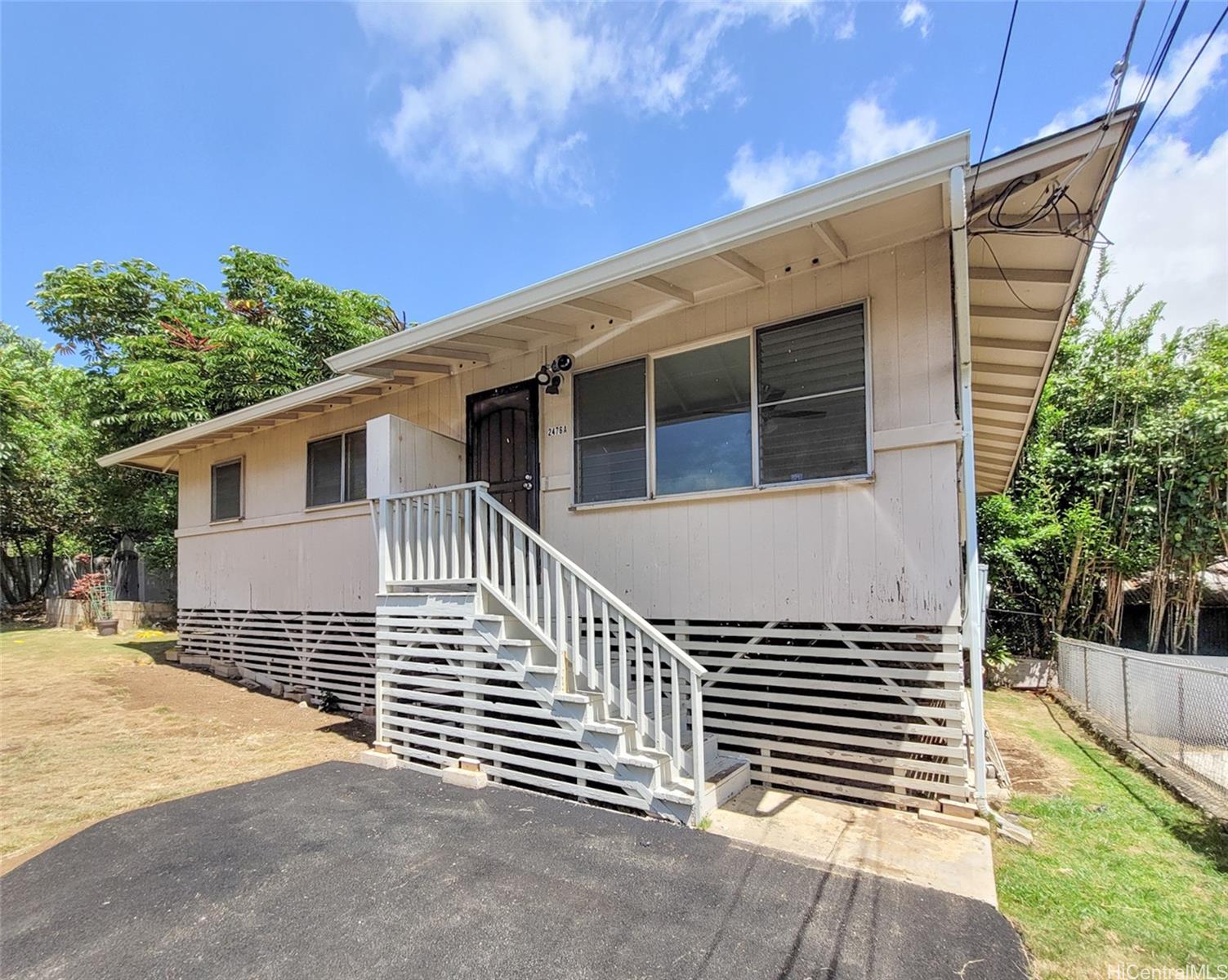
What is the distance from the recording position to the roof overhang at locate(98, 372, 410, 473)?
20.7 ft

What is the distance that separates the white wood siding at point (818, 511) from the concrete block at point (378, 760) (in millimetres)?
2095

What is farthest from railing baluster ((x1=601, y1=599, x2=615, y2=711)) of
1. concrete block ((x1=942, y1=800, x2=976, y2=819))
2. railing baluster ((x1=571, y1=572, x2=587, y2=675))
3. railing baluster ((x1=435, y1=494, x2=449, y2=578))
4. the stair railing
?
concrete block ((x1=942, y1=800, x2=976, y2=819))

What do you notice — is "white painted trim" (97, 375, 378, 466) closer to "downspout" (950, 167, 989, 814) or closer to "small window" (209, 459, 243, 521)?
"small window" (209, 459, 243, 521)

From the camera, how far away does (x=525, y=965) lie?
2.16 metres

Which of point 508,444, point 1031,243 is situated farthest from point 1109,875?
point 508,444

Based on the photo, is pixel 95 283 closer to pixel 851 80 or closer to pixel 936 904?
pixel 851 80

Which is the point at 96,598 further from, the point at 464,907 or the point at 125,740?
the point at 464,907

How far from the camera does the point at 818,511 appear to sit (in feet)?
12.6

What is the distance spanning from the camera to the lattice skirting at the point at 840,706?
347cm

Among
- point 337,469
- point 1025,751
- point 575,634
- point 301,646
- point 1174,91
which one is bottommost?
point 1025,751

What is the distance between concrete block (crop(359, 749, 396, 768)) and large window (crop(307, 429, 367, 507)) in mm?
2914

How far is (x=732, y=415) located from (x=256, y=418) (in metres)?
5.98

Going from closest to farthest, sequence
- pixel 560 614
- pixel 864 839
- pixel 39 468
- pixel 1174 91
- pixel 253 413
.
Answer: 1. pixel 1174 91
2. pixel 864 839
3. pixel 560 614
4. pixel 253 413
5. pixel 39 468

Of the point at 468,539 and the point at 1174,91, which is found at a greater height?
the point at 1174,91
